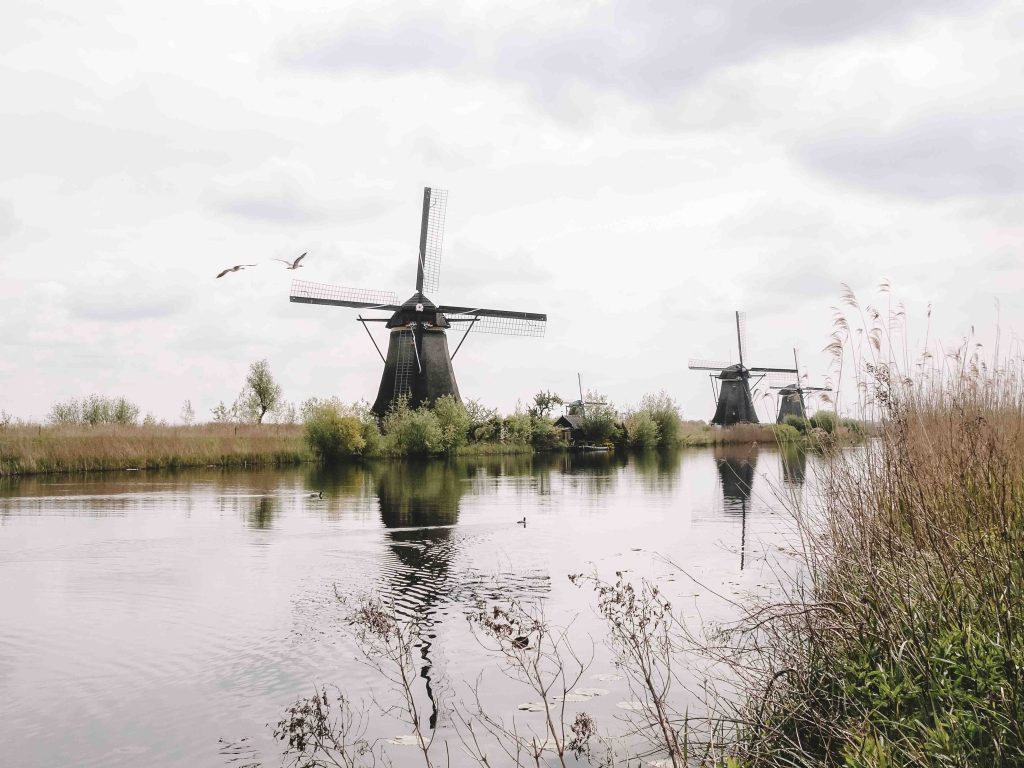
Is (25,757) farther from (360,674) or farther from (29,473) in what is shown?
(29,473)

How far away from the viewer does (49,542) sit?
43.0ft

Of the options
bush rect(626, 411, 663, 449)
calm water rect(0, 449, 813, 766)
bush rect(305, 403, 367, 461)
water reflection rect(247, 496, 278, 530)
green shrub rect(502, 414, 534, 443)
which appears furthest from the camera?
bush rect(626, 411, 663, 449)

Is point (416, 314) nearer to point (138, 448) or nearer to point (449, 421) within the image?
point (449, 421)

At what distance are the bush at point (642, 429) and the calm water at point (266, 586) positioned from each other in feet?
98.8

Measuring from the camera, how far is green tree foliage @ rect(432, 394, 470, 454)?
125ft

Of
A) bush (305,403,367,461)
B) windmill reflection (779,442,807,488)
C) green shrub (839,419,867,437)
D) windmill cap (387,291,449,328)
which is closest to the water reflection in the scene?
windmill reflection (779,442,807,488)

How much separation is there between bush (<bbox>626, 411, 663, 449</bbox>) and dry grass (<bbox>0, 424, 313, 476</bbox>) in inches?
920

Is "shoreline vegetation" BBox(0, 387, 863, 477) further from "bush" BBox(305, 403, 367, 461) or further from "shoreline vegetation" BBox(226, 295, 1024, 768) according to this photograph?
"shoreline vegetation" BBox(226, 295, 1024, 768)

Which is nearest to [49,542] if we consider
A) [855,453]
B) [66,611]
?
[66,611]

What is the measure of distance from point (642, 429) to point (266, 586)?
43.4 meters

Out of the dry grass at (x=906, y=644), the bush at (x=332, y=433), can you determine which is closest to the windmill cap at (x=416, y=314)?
the bush at (x=332, y=433)

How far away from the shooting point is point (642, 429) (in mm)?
51844

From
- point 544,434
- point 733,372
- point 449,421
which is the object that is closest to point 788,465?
point 449,421

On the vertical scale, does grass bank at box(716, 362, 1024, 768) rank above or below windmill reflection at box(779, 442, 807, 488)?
below
